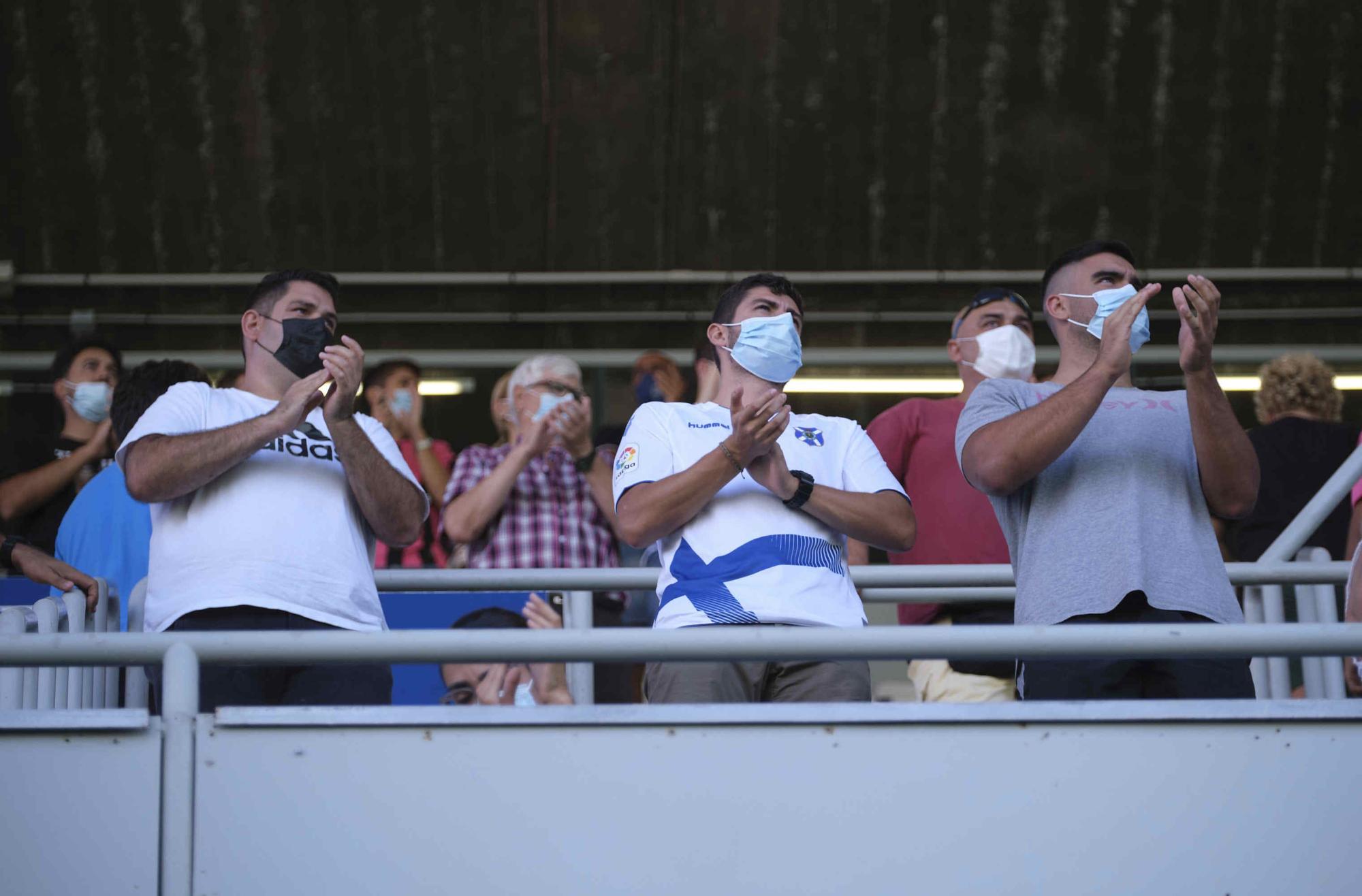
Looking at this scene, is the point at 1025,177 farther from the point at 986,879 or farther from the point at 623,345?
the point at 986,879

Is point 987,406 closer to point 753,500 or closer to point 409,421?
point 753,500

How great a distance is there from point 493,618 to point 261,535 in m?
1.10

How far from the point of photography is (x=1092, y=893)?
2.74m

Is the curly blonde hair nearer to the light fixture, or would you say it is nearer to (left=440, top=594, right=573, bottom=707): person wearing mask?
(left=440, top=594, right=573, bottom=707): person wearing mask

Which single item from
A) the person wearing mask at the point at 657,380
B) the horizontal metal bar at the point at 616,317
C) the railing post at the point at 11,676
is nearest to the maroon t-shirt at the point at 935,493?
the person wearing mask at the point at 657,380

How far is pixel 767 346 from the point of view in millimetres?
3658

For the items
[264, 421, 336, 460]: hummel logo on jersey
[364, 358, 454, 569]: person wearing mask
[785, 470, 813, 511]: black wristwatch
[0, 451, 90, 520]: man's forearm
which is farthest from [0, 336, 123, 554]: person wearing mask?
[785, 470, 813, 511]: black wristwatch

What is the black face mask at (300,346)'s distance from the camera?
3.74 metres

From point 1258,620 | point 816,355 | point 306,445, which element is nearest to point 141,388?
point 306,445

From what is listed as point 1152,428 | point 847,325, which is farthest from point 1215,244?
point 1152,428

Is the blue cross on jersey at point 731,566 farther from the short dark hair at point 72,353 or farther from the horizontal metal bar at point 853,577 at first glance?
the short dark hair at point 72,353

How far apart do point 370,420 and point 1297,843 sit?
93.3 inches

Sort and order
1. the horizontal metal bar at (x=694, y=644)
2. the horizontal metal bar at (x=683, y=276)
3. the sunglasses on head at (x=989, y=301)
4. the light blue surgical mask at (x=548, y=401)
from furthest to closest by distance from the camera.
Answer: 1. the horizontal metal bar at (x=683, y=276)
2. the light blue surgical mask at (x=548, y=401)
3. the sunglasses on head at (x=989, y=301)
4. the horizontal metal bar at (x=694, y=644)

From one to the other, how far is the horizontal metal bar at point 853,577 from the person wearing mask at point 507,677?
1.26 feet
